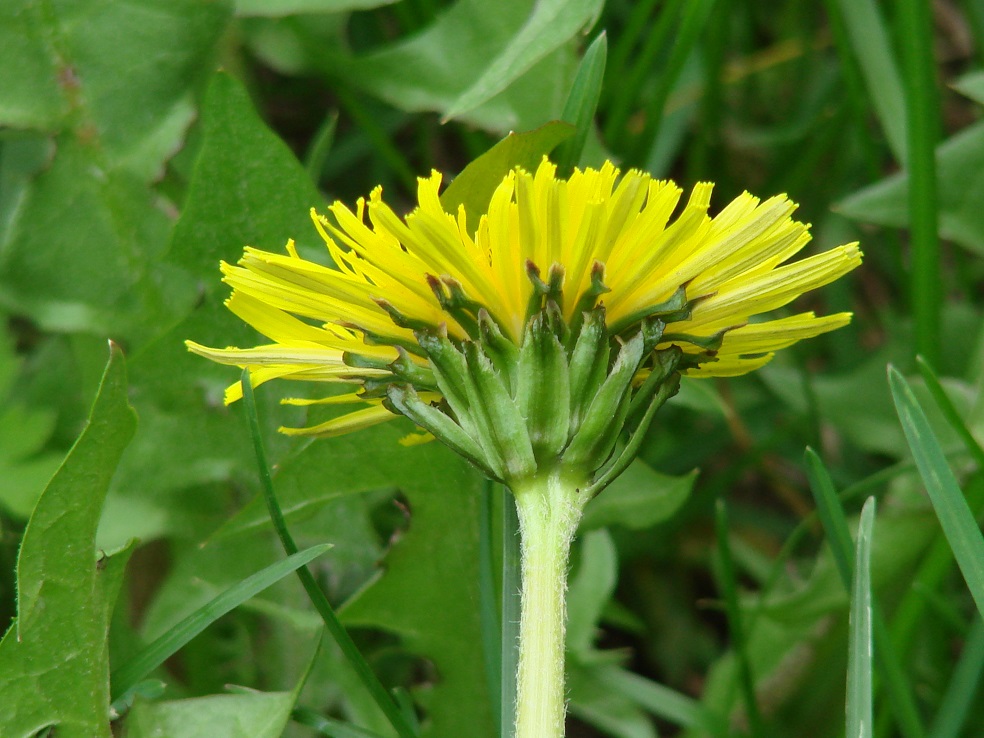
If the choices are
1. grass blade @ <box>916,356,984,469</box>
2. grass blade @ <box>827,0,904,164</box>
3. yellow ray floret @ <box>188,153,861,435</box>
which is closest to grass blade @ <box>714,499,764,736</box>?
grass blade @ <box>916,356,984,469</box>

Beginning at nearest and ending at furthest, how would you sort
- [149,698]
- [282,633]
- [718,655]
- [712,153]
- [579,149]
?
[149,698] → [579,149] → [282,633] → [718,655] → [712,153]

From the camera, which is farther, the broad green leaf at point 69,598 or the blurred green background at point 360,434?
the blurred green background at point 360,434

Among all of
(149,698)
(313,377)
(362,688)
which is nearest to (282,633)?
(362,688)

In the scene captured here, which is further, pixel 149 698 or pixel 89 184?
pixel 89 184

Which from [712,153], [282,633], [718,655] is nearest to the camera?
[282,633]

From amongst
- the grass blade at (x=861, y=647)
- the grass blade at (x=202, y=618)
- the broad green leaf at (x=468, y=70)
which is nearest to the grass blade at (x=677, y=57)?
the broad green leaf at (x=468, y=70)

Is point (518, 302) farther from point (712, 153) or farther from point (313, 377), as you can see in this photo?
point (712, 153)

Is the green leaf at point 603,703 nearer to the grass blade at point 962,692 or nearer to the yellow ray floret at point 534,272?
the grass blade at point 962,692

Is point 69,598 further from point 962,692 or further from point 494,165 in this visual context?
point 962,692
